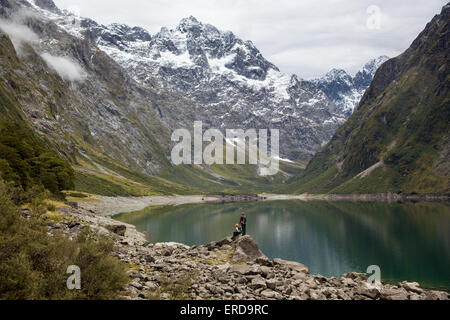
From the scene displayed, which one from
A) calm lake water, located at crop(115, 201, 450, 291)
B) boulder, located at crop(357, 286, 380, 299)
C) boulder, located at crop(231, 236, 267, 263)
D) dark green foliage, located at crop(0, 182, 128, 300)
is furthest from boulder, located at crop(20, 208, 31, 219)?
calm lake water, located at crop(115, 201, 450, 291)

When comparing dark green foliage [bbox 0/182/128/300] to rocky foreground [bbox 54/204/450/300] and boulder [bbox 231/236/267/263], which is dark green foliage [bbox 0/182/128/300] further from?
boulder [bbox 231/236/267/263]

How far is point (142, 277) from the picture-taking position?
72.3 ft

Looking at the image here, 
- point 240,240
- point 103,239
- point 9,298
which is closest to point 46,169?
point 240,240

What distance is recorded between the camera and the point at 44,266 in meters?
16.7

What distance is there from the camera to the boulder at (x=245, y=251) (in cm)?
3631

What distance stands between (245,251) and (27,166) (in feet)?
189

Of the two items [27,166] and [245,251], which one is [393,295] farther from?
[27,166]

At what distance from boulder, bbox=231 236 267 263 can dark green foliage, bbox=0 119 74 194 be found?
41.1 meters

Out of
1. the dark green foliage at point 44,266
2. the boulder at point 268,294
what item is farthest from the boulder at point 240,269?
the dark green foliage at point 44,266

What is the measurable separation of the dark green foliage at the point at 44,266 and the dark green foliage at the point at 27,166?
47.9 meters

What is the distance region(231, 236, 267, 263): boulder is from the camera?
3631cm

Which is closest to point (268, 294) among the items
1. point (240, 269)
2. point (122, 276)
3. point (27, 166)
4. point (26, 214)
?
point (240, 269)
